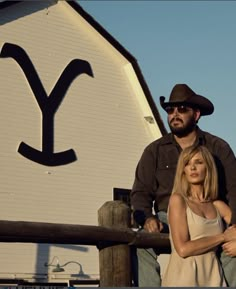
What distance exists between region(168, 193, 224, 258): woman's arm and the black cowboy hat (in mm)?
1287

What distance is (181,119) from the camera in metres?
5.82

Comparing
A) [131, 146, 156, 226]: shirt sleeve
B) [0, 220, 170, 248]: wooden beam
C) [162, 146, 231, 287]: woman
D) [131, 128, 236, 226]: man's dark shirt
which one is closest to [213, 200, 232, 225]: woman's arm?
[162, 146, 231, 287]: woman

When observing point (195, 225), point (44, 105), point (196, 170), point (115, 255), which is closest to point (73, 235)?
point (115, 255)

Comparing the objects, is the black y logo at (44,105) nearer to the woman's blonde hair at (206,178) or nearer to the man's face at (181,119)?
the man's face at (181,119)

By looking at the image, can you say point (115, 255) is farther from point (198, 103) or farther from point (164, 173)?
point (198, 103)

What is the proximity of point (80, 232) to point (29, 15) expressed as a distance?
1705 cm

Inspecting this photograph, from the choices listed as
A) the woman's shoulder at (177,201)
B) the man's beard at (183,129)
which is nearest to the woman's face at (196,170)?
the woman's shoulder at (177,201)

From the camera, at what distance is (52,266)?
65.9ft

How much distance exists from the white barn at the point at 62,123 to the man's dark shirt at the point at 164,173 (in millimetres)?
13823

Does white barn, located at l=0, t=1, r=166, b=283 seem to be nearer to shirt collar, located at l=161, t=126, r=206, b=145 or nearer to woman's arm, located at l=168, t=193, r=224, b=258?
shirt collar, located at l=161, t=126, r=206, b=145

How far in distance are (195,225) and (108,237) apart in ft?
2.26

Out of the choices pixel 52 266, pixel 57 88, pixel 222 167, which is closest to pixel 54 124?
pixel 57 88

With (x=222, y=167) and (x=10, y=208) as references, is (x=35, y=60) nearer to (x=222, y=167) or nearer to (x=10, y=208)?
(x=10, y=208)

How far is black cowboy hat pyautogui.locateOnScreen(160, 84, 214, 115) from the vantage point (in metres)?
5.85
